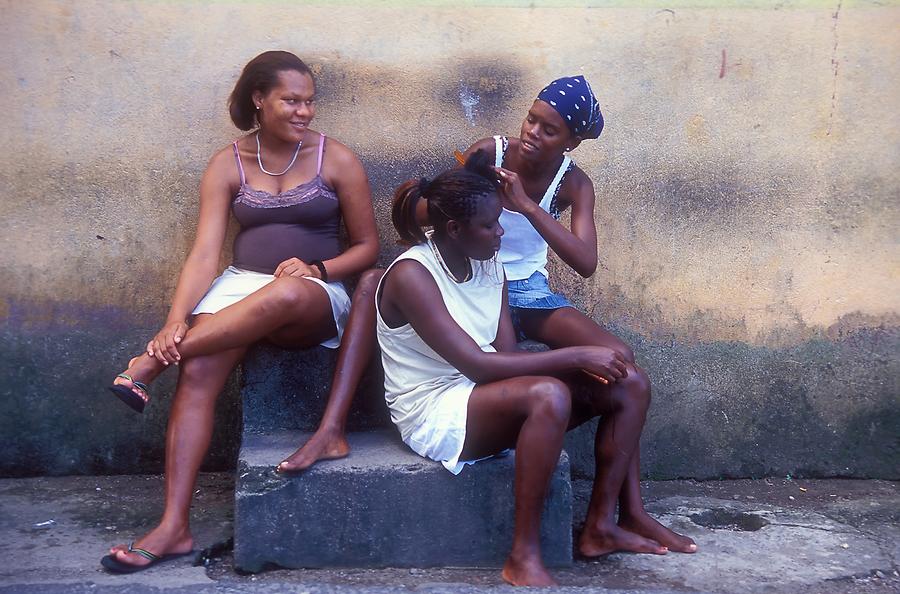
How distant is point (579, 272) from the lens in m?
3.78

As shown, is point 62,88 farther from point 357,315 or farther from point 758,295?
point 758,295

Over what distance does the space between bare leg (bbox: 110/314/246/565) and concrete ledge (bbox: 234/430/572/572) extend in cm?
19

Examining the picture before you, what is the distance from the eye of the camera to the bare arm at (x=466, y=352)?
327 cm

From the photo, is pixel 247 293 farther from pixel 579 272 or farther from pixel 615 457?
pixel 615 457

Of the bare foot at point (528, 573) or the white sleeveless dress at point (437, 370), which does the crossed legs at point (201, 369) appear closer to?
the white sleeveless dress at point (437, 370)

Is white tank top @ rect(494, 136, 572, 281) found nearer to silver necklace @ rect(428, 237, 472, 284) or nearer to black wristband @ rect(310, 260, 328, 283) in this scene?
silver necklace @ rect(428, 237, 472, 284)

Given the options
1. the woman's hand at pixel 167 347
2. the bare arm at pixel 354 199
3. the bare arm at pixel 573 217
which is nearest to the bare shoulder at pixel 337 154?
the bare arm at pixel 354 199

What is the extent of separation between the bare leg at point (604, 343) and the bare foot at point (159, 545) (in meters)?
1.40

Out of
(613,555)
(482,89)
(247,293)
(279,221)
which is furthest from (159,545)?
(482,89)

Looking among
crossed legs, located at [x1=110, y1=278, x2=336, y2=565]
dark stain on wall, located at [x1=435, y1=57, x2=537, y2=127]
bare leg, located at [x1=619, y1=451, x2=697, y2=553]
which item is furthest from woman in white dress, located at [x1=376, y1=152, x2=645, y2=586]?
dark stain on wall, located at [x1=435, y1=57, x2=537, y2=127]

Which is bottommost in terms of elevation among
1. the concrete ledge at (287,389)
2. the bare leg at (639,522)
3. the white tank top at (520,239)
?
the bare leg at (639,522)

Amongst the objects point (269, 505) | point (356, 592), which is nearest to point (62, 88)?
point (269, 505)

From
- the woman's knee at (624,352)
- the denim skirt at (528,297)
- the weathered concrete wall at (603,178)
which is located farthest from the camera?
the weathered concrete wall at (603,178)

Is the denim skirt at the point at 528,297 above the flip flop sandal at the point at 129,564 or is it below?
above
